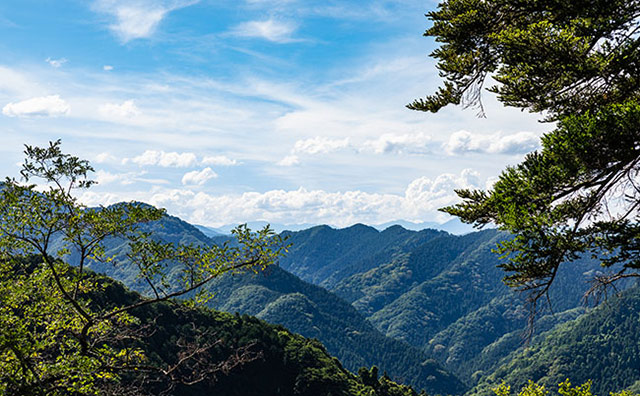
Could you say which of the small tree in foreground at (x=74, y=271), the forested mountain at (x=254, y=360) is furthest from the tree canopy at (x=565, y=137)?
the forested mountain at (x=254, y=360)

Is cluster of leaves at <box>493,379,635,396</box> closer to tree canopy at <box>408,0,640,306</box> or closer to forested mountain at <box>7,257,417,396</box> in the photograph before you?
tree canopy at <box>408,0,640,306</box>

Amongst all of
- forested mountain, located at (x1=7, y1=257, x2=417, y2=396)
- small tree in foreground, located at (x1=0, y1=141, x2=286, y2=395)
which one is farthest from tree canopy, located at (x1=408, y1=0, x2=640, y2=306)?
forested mountain, located at (x1=7, y1=257, x2=417, y2=396)

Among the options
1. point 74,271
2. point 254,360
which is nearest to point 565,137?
point 74,271

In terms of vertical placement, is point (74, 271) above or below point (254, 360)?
above

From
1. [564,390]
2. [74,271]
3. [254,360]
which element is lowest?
[254,360]

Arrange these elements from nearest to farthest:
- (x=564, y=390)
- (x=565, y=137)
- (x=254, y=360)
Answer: (x=565, y=137)
(x=564, y=390)
(x=254, y=360)

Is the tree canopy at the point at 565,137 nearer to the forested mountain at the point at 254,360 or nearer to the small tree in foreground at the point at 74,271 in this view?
the small tree in foreground at the point at 74,271

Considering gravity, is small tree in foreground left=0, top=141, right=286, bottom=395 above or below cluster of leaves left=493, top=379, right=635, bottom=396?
above

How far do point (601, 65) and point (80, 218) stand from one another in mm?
13884

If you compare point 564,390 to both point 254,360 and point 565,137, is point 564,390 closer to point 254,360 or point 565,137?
point 565,137

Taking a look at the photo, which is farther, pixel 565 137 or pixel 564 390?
pixel 564 390

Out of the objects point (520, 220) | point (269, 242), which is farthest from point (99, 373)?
point (520, 220)

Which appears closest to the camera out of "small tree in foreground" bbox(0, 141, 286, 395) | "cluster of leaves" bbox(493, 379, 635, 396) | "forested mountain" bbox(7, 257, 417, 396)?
"small tree in foreground" bbox(0, 141, 286, 395)

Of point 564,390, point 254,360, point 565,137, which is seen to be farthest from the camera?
point 254,360
